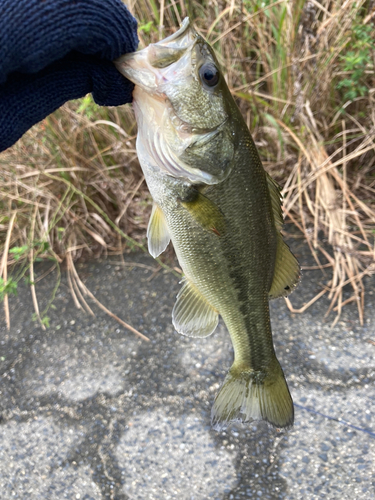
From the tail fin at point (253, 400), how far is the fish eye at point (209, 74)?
104 centimetres

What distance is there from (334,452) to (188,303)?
104cm

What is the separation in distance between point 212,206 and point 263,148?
6.09ft

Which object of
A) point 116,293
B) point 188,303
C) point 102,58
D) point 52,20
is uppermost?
point 52,20

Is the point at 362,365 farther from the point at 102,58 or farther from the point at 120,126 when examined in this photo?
the point at 120,126

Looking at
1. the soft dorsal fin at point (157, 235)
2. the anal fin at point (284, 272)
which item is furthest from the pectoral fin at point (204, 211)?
the anal fin at point (284, 272)

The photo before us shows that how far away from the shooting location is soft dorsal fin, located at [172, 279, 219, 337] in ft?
4.51

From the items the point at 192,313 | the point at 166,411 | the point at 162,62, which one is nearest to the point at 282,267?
the point at 192,313

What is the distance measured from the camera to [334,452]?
1720 mm

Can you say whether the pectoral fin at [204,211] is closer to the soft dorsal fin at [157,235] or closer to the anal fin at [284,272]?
the soft dorsal fin at [157,235]

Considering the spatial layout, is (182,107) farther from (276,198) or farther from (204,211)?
(276,198)

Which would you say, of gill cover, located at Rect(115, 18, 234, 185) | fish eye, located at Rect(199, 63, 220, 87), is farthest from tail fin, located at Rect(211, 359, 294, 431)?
fish eye, located at Rect(199, 63, 220, 87)

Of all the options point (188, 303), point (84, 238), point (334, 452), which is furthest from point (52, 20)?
point (84, 238)

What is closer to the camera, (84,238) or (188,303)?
(188,303)

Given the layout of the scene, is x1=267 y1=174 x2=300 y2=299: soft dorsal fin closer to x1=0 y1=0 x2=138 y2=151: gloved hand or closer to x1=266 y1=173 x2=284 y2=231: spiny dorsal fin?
x1=266 y1=173 x2=284 y2=231: spiny dorsal fin
